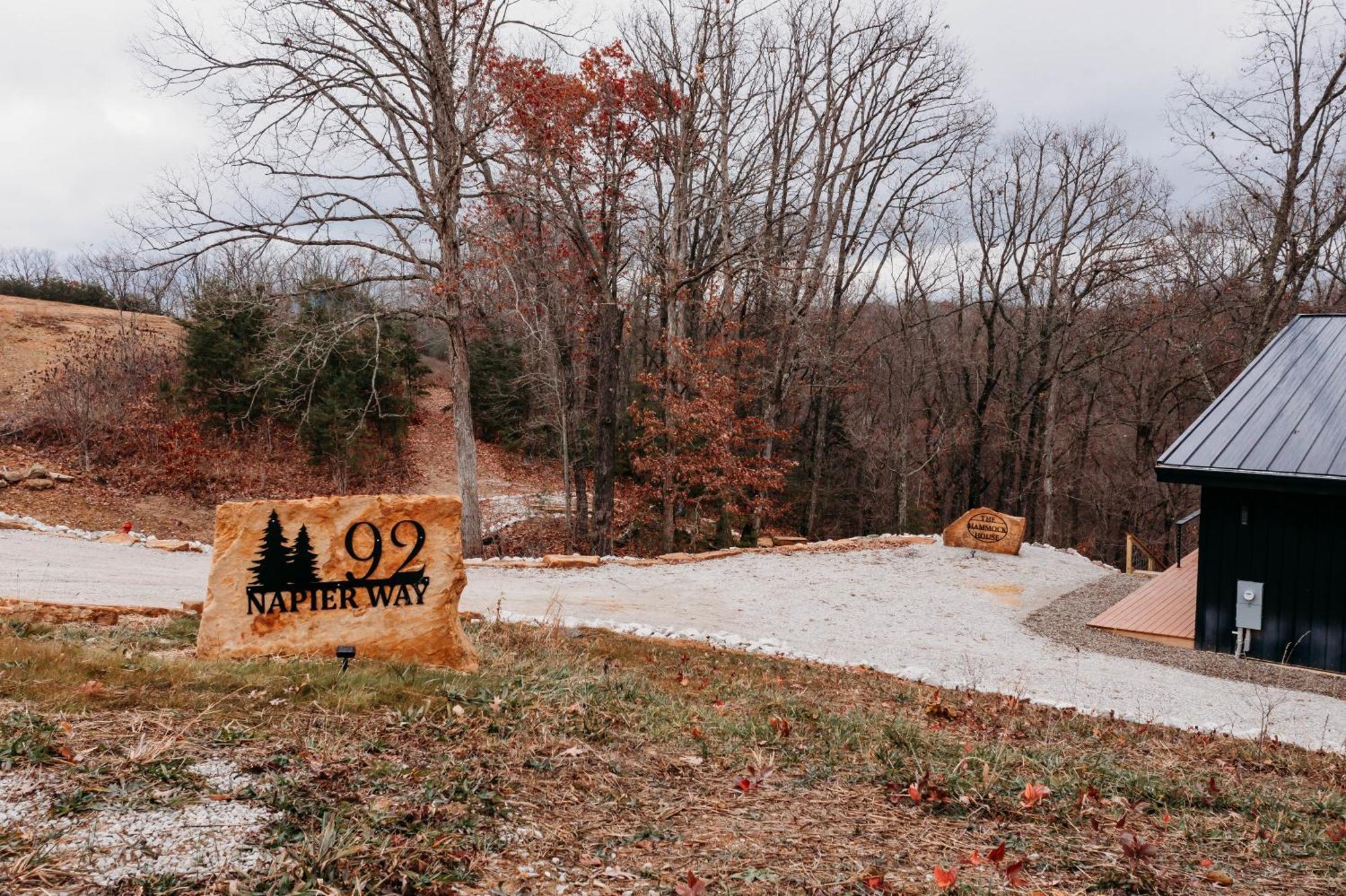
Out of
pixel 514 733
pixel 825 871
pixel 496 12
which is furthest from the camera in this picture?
pixel 496 12

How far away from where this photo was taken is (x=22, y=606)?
7086 millimetres

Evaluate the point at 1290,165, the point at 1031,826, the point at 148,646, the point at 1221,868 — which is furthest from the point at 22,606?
the point at 1290,165

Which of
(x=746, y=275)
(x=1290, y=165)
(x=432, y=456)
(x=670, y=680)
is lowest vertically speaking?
(x=670, y=680)

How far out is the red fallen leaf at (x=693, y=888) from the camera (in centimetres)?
279

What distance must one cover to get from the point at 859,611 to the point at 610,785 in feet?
28.6

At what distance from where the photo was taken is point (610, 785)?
409 cm

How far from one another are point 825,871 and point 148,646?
5.16 m

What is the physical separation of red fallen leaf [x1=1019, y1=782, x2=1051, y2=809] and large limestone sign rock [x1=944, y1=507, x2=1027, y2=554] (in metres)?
13.3

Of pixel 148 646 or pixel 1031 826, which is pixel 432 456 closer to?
pixel 148 646

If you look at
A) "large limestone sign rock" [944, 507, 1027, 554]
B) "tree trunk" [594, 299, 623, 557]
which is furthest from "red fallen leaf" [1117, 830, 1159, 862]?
"large limestone sign rock" [944, 507, 1027, 554]

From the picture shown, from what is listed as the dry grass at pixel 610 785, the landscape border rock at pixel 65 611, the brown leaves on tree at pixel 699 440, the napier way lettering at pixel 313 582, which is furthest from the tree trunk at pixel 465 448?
the napier way lettering at pixel 313 582

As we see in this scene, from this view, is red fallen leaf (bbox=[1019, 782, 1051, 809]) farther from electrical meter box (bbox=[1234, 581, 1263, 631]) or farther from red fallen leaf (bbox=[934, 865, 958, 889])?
electrical meter box (bbox=[1234, 581, 1263, 631])

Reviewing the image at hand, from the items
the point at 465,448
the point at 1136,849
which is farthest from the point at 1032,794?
the point at 465,448

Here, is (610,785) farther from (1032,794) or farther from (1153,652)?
(1153,652)
